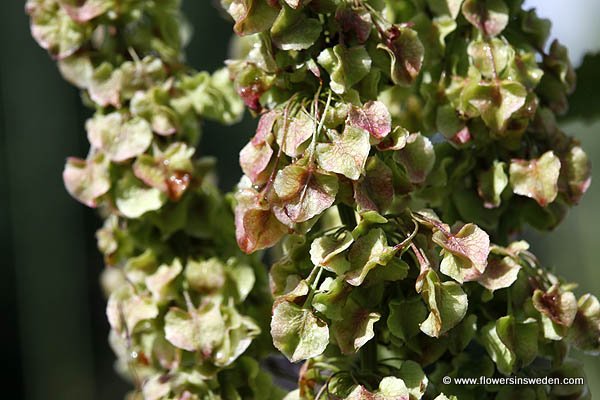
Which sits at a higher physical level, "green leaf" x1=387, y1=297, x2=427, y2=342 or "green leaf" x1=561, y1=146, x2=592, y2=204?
"green leaf" x1=561, y1=146, x2=592, y2=204

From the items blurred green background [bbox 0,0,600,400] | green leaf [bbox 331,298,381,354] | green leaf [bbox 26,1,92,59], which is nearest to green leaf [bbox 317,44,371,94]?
green leaf [bbox 331,298,381,354]

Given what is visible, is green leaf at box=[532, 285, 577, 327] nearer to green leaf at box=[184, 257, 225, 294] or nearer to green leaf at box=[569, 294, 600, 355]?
green leaf at box=[569, 294, 600, 355]

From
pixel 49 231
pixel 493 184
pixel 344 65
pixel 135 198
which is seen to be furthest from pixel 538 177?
pixel 49 231

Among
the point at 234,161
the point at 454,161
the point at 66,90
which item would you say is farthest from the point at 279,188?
the point at 66,90

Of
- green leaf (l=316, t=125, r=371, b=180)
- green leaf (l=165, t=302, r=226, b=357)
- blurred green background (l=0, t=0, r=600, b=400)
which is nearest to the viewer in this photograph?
green leaf (l=316, t=125, r=371, b=180)

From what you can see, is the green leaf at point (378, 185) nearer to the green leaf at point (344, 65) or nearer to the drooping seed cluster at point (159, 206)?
the green leaf at point (344, 65)

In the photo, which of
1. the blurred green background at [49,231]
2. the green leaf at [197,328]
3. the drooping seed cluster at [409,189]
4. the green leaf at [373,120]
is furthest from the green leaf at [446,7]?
the blurred green background at [49,231]
